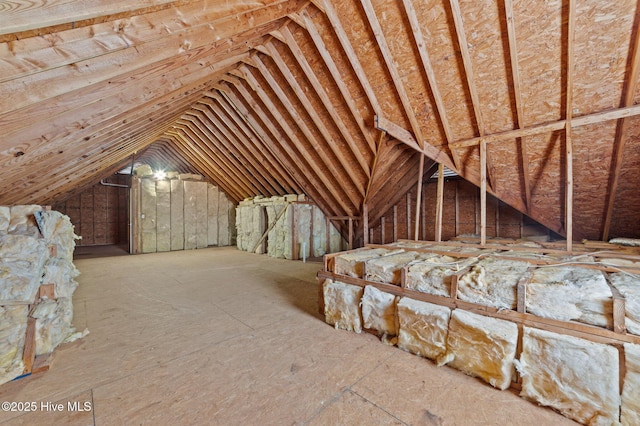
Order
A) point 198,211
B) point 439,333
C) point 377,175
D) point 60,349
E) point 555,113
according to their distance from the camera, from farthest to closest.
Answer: point 198,211 → point 377,175 → point 555,113 → point 60,349 → point 439,333

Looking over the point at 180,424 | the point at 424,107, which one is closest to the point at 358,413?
the point at 180,424

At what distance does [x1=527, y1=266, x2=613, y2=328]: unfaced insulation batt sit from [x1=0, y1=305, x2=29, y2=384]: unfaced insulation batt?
13.2ft

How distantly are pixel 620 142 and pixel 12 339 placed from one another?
6.52 m

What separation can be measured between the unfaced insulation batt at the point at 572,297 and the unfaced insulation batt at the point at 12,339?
401 cm

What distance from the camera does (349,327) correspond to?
2859 millimetres

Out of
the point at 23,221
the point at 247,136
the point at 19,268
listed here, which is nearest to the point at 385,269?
the point at 19,268

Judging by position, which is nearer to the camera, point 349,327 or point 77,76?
point 77,76

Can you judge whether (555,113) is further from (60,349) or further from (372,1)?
(60,349)

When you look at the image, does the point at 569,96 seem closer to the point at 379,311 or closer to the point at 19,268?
the point at 379,311

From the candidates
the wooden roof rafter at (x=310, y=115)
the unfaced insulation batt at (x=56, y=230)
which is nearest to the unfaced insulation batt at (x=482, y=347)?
the wooden roof rafter at (x=310, y=115)

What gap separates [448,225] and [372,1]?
6.14 metres

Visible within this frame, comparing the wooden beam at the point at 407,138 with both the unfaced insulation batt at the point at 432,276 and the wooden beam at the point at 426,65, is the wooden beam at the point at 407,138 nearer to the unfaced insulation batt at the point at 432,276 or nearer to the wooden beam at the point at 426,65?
the wooden beam at the point at 426,65

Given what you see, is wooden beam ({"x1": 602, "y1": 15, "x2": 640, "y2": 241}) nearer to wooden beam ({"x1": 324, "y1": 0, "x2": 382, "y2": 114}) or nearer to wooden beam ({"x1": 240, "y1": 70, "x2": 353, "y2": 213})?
wooden beam ({"x1": 324, "y1": 0, "x2": 382, "y2": 114})

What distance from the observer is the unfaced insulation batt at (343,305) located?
2.84 metres
